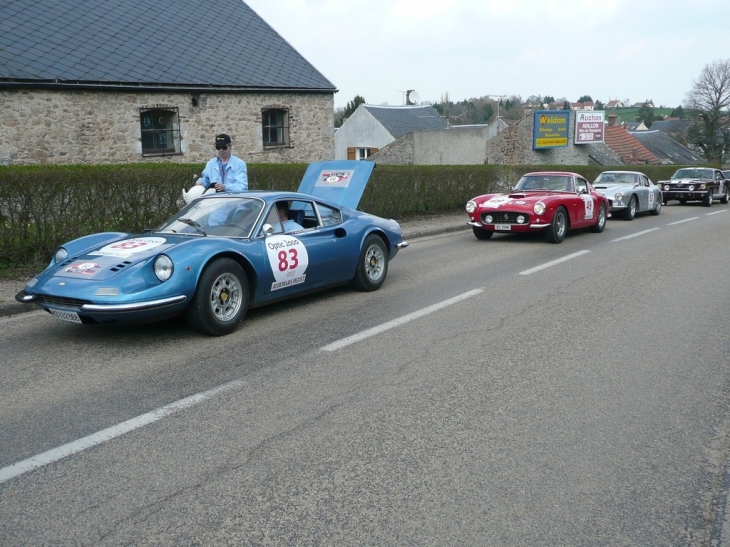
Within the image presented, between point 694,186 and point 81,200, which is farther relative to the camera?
point 694,186

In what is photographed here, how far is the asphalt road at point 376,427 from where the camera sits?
132 inches

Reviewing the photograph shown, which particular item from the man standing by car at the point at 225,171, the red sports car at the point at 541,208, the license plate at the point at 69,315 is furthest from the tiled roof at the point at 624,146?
the license plate at the point at 69,315

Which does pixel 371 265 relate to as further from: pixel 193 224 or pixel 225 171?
pixel 193 224

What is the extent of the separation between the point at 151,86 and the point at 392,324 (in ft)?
51.1

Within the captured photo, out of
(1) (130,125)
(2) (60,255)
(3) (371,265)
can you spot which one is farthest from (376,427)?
(1) (130,125)

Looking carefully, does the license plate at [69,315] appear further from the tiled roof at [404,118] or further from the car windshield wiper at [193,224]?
the tiled roof at [404,118]

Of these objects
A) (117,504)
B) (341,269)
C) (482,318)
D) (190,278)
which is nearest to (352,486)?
(117,504)

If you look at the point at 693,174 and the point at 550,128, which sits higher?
the point at 550,128

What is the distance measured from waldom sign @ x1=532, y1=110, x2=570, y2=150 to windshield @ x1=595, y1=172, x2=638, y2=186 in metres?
17.0

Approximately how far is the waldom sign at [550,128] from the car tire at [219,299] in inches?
1304

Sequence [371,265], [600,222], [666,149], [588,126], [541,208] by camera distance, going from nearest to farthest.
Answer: [371,265], [541,208], [600,222], [588,126], [666,149]

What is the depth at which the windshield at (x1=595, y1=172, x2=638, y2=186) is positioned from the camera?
20.8 m

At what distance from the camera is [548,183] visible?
1485cm

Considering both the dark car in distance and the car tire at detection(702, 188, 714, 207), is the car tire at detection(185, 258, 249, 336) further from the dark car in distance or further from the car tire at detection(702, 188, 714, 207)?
the car tire at detection(702, 188, 714, 207)
